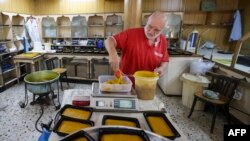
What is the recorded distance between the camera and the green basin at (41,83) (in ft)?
7.75

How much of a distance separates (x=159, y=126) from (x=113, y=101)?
34cm

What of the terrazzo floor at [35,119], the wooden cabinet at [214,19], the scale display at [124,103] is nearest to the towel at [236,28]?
the wooden cabinet at [214,19]

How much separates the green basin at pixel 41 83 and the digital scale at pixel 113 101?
1560 millimetres

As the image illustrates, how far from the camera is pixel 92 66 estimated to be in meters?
4.25

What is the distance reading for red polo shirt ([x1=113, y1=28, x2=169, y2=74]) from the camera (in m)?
1.73

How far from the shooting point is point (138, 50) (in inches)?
67.9

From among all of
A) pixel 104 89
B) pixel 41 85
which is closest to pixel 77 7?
pixel 41 85

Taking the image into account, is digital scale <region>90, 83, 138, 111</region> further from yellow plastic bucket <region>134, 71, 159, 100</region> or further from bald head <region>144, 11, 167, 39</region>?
bald head <region>144, 11, 167, 39</region>

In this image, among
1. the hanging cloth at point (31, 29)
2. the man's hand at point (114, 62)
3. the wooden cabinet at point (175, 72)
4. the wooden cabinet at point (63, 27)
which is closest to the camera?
the man's hand at point (114, 62)

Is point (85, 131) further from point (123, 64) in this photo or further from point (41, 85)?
point (41, 85)

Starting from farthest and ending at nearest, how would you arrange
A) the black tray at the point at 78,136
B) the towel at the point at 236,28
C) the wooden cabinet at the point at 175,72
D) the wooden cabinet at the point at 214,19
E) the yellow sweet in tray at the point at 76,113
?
1. the wooden cabinet at the point at 214,19
2. the towel at the point at 236,28
3. the wooden cabinet at the point at 175,72
4. the yellow sweet in tray at the point at 76,113
5. the black tray at the point at 78,136

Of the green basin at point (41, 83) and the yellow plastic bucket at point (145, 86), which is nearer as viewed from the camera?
the yellow plastic bucket at point (145, 86)

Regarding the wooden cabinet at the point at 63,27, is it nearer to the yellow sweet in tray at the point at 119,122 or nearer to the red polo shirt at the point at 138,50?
the red polo shirt at the point at 138,50

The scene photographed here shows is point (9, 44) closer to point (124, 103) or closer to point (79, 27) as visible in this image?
point (79, 27)
